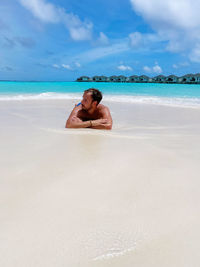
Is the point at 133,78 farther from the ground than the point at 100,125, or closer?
farther from the ground

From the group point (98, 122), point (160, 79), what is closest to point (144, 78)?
point (160, 79)

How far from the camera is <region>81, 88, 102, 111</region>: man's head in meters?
3.47

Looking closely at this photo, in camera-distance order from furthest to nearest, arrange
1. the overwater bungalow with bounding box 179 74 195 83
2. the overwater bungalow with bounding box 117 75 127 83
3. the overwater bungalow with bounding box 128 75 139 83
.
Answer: the overwater bungalow with bounding box 117 75 127 83 → the overwater bungalow with bounding box 128 75 139 83 → the overwater bungalow with bounding box 179 74 195 83

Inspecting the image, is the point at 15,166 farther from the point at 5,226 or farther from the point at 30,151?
the point at 5,226

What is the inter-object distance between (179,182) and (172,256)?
677mm

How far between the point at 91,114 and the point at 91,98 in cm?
34

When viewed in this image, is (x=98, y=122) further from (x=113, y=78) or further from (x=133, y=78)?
(x=113, y=78)

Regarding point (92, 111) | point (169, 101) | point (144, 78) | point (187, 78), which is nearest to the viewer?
point (92, 111)

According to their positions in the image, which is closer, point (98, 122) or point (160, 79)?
point (98, 122)

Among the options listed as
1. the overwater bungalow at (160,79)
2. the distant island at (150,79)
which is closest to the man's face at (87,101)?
the distant island at (150,79)

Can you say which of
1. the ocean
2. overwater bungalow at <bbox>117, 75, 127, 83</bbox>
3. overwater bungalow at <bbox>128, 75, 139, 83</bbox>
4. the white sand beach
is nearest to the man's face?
the white sand beach

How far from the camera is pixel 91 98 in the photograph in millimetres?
3484

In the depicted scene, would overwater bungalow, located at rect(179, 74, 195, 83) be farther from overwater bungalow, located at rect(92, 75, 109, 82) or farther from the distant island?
overwater bungalow, located at rect(92, 75, 109, 82)

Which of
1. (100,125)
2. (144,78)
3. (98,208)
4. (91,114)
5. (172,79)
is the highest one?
(144,78)
